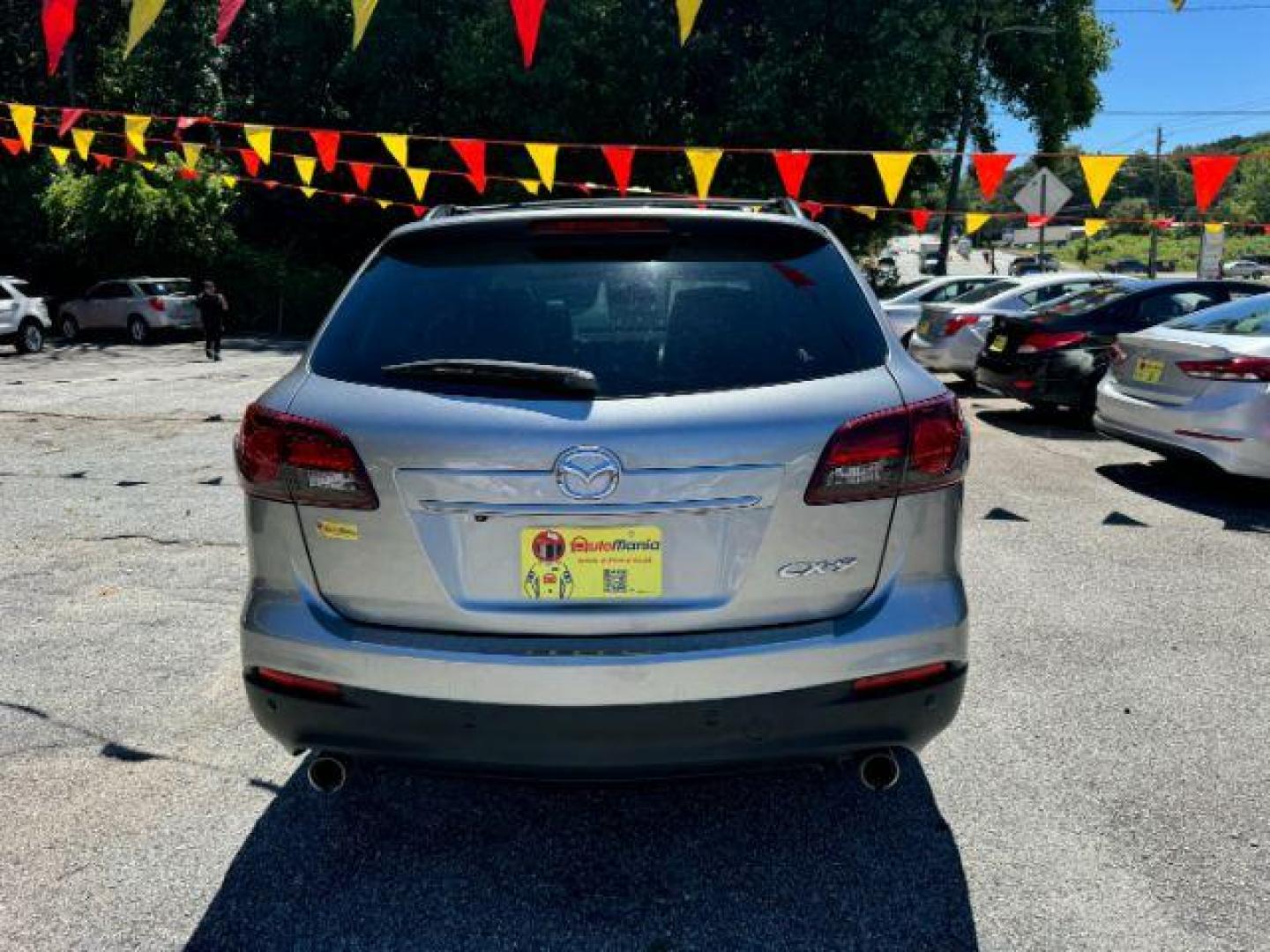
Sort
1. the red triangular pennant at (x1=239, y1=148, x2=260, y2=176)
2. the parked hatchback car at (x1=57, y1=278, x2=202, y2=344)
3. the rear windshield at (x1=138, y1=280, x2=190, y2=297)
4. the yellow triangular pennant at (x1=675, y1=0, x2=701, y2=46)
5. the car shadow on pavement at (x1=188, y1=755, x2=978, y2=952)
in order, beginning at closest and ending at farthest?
the car shadow on pavement at (x1=188, y1=755, x2=978, y2=952), the yellow triangular pennant at (x1=675, y1=0, x2=701, y2=46), the parked hatchback car at (x1=57, y1=278, x2=202, y2=344), the rear windshield at (x1=138, y1=280, x2=190, y2=297), the red triangular pennant at (x1=239, y1=148, x2=260, y2=176)

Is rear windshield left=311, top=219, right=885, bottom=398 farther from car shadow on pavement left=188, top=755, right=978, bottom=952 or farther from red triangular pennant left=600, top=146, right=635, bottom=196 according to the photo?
red triangular pennant left=600, top=146, right=635, bottom=196

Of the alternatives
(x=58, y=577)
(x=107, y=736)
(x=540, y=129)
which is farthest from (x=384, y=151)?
(x=107, y=736)

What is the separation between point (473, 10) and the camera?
2811cm

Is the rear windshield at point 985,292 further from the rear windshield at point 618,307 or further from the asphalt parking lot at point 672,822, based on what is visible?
the rear windshield at point 618,307

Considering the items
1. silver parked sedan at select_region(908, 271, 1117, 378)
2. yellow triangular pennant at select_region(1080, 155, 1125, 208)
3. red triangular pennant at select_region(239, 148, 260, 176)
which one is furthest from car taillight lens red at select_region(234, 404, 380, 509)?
red triangular pennant at select_region(239, 148, 260, 176)

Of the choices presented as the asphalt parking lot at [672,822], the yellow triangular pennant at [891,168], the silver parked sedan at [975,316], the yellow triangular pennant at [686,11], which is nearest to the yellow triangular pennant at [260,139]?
the yellow triangular pennant at [891,168]

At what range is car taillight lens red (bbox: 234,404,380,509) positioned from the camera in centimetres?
244

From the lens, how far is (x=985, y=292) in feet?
47.5

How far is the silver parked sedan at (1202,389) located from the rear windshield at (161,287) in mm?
22557

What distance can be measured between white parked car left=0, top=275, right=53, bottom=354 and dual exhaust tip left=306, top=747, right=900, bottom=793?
21620 mm

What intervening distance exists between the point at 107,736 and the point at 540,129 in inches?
954

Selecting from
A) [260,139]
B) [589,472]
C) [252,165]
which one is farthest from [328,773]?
[252,165]

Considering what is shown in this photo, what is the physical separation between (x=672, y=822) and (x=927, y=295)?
14.3m

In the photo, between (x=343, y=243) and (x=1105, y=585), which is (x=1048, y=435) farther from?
(x=343, y=243)
